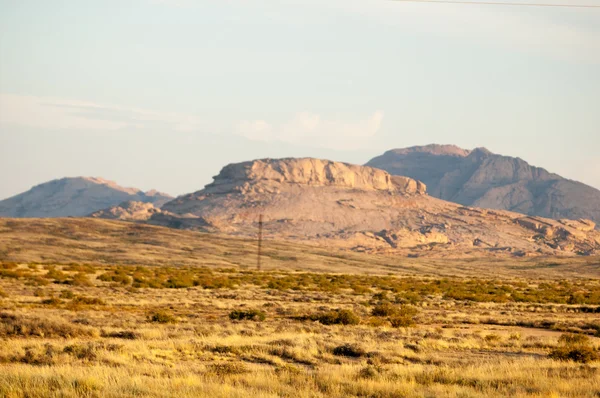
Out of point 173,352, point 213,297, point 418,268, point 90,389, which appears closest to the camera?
point 90,389

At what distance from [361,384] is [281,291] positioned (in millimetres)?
32827

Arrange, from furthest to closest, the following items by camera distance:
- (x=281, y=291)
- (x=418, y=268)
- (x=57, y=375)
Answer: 1. (x=418, y=268)
2. (x=281, y=291)
3. (x=57, y=375)

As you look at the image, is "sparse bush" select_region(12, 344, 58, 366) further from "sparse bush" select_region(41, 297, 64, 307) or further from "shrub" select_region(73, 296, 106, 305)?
"shrub" select_region(73, 296, 106, 305)

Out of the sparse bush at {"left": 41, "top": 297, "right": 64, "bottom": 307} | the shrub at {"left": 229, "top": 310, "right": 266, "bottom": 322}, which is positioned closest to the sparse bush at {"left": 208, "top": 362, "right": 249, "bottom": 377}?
the shrub at {"left": 229, "top": 310, "right": 266, "bottom": 322}

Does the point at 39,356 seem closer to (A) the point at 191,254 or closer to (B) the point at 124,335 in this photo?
(B) the point at 124,335

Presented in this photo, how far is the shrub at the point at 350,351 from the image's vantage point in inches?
743

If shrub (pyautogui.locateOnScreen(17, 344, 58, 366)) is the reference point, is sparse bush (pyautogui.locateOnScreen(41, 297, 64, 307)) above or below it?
below

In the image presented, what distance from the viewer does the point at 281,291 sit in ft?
151

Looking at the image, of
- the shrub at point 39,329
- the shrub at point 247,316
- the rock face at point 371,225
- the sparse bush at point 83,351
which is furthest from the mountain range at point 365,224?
the sparse bush at point 83,351

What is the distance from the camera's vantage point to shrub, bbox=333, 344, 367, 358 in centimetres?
1888

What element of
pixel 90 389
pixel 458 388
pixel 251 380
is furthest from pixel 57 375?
pixel 458 388

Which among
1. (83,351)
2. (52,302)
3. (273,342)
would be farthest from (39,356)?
(52,302)

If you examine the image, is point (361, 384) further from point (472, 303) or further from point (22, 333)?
point (472, 303)

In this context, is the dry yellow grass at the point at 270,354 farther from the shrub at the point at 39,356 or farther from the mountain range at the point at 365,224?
the mountain range at the point at 365,224
